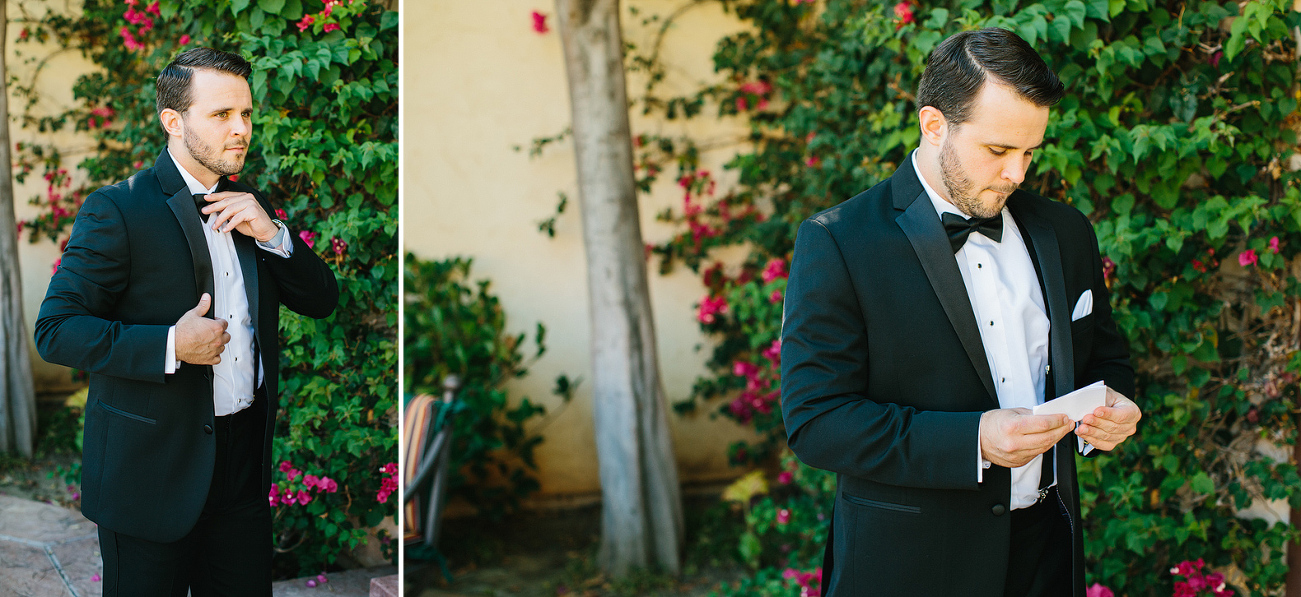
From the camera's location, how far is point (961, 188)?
5.81ft

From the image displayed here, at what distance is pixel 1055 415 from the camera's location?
1562mm

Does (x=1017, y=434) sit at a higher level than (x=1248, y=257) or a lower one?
lower

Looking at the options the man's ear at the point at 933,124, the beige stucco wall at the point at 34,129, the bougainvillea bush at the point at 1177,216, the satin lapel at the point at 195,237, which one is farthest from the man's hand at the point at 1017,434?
the beige stucco wall at the point at 34,129

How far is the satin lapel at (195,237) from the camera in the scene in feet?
6.28

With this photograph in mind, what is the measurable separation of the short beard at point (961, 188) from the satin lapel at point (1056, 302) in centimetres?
16

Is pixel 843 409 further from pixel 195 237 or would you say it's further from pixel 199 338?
pixel 195 237

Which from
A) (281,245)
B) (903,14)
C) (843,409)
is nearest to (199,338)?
(281,245)

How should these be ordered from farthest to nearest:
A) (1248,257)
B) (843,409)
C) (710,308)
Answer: (710,308)
(1248,257)
(843,409)

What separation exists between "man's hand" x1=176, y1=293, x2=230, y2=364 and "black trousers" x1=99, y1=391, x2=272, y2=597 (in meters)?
0.25

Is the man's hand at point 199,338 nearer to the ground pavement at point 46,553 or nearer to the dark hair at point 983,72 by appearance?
the ground pavement at point 46,553

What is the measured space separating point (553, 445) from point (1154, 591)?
10.1 ft

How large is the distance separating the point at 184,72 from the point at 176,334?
0.59 m

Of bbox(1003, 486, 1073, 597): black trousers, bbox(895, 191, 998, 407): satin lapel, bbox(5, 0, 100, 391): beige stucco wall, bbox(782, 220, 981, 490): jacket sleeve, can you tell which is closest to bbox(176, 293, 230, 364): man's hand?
bbox(5, 0, 100, 391): beige stucco wall

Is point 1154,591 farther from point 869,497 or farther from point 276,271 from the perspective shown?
point 276,271
